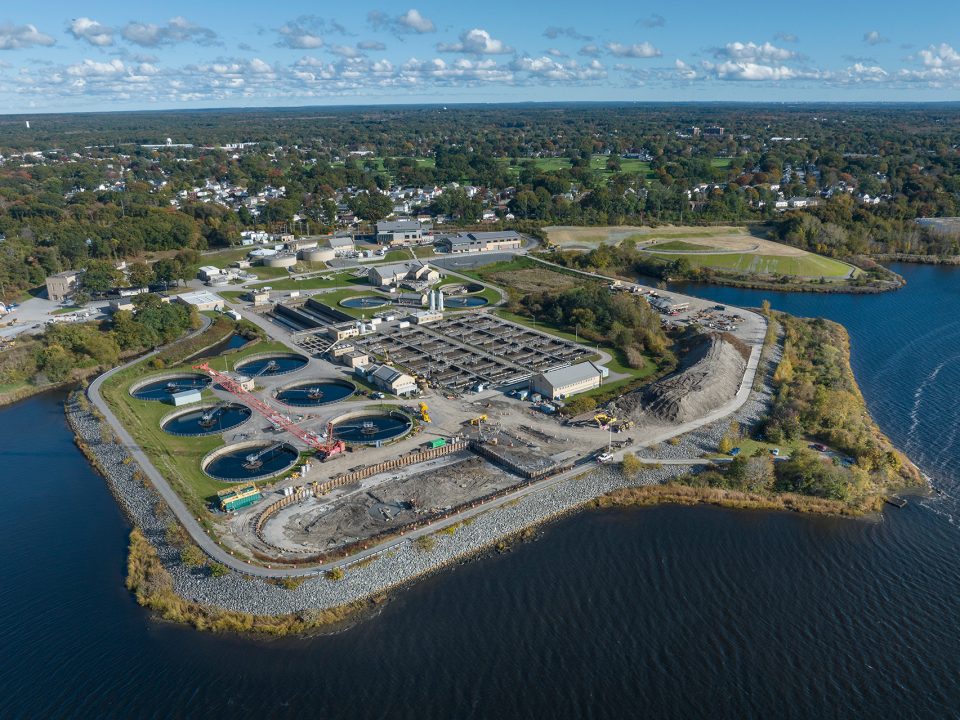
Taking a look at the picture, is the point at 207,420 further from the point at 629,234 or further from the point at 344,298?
the point at 629,234

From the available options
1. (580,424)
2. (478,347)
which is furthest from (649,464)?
(478,347)

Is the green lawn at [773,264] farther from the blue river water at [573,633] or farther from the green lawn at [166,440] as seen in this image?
the green lawn at [166,440]

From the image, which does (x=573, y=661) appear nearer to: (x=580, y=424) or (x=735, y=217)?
(x=580, y=424)

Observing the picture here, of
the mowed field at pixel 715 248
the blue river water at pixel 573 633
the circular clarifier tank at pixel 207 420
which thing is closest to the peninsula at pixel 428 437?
the circular clarifier tank at pixel 207 420

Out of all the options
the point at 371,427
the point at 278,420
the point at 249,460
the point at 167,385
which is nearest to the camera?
the point at 249,460

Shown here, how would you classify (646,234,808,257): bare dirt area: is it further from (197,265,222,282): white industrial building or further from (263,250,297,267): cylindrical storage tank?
(197,265,222,282): white industrial building

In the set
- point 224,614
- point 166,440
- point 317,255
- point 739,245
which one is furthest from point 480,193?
point 224,614
